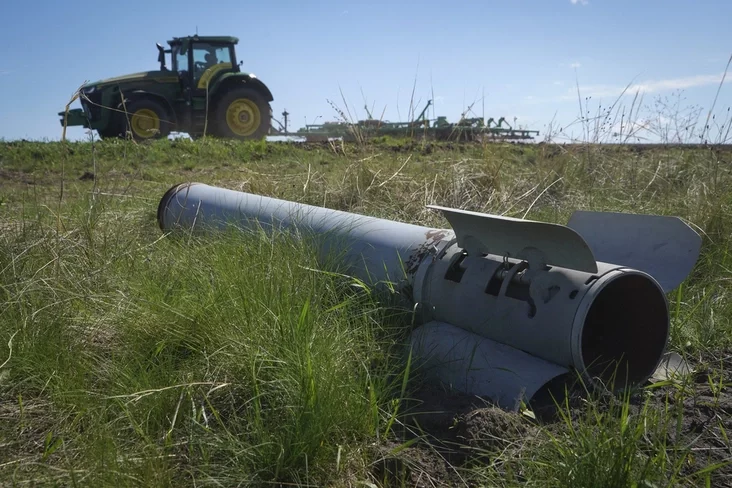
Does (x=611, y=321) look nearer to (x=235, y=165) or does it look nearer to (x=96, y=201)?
(x=96, y=201)

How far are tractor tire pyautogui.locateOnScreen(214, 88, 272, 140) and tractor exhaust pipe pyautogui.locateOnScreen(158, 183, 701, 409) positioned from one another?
11431mm

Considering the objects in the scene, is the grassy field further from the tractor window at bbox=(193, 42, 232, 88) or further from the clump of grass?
the tractor window at bbox=(193, 42, 232, 88)

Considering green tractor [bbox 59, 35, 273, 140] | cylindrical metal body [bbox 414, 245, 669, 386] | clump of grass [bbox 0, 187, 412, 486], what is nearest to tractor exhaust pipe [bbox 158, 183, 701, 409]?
cylindrical metal body [bbox 414, 245, 669, 386]

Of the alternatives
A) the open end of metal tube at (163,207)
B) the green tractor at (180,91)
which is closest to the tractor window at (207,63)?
the green tractor at (180,91)

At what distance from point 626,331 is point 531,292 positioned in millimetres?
519

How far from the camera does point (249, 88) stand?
13828 millimetres

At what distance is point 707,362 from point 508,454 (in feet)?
3.71

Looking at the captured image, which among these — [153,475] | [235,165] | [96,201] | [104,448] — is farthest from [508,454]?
[235,165]

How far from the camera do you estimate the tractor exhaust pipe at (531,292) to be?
2074 millimetres

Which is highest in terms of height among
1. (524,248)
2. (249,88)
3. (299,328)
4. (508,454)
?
(249,88)

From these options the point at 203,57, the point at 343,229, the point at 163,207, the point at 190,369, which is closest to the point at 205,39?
the point at 203,57

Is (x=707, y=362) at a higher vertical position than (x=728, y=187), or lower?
lower

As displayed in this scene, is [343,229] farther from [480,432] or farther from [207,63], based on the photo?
[207,63]

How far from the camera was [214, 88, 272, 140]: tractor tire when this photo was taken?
13617 millimetres
